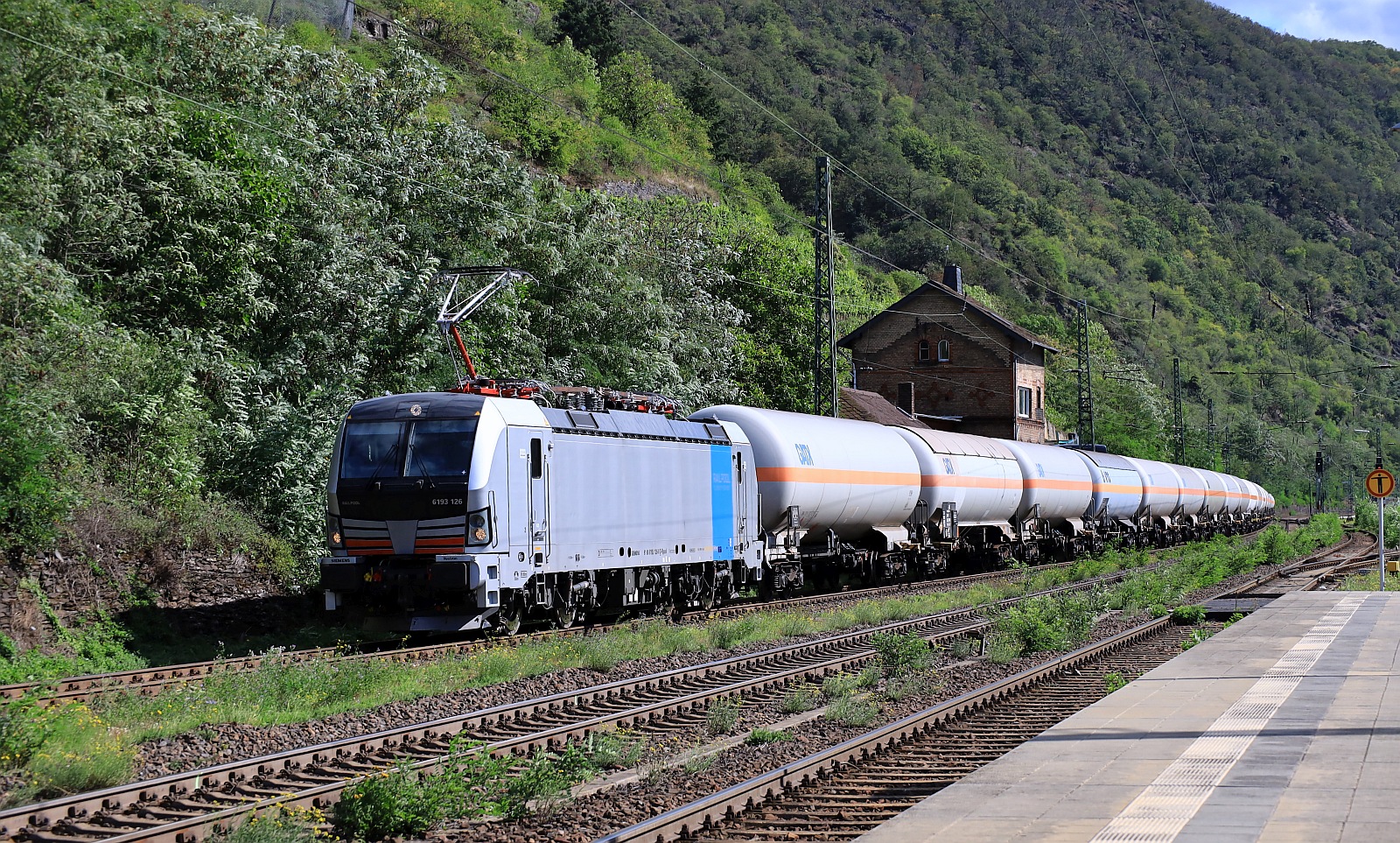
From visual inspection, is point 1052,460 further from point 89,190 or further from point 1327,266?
point 1327,266

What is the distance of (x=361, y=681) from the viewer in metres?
13.5

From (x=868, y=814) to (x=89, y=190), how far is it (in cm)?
1891

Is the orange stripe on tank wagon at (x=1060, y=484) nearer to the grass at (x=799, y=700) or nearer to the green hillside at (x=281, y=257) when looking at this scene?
the green hillside at (x=281, y=257)

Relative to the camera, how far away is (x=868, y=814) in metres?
8.95

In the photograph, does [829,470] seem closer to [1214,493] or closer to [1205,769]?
[1205,769]

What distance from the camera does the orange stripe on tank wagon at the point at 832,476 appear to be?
2405 centimetres

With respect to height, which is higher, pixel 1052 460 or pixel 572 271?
pixel 572 271

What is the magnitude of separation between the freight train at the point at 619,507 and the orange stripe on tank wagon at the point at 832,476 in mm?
42

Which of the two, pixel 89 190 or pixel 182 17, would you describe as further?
pixel 182 17

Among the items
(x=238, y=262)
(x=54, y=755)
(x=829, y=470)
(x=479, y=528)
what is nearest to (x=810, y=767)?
(x=54, y=755)

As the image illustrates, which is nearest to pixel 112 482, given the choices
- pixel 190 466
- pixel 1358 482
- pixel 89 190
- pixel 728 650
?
pixel 190 466

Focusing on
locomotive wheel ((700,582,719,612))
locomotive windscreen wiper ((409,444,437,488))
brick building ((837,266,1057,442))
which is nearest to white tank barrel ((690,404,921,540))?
locomotive wheel ((700,582,719,612))

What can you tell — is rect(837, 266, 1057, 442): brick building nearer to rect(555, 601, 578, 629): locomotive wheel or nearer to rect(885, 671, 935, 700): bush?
rect(555, 601, 578, 629): locomotive wheel

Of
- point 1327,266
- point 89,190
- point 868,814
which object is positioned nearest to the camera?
point 868,814
